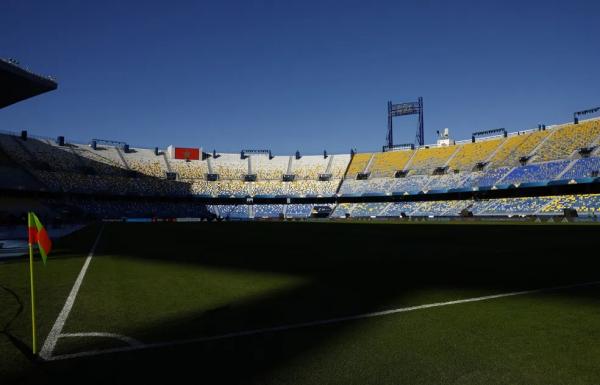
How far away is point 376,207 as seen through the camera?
8731 centimetres

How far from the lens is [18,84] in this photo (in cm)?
2894

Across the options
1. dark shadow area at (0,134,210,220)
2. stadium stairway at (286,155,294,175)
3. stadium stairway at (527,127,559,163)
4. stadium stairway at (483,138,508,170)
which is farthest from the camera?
stadium stairway at (286,155,294,175)

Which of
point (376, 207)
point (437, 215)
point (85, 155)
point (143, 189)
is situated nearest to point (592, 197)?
point (437, 215)

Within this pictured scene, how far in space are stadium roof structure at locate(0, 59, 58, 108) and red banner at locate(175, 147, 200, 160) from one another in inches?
2793

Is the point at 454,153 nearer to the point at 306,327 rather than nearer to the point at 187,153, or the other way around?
the point at 187,153

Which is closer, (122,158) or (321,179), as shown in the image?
(122,158)

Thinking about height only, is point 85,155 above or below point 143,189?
above

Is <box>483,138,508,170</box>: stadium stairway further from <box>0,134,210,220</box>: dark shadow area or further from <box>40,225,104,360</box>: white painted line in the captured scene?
<box>40,225,104,360</box>: white painted line

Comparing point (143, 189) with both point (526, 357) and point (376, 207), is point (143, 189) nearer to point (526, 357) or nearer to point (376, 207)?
point (376, 207)

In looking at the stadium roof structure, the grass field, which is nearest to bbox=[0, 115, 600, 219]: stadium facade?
the stadium roof structure

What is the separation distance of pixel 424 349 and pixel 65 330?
183 inches

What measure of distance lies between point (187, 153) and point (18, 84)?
248 ft

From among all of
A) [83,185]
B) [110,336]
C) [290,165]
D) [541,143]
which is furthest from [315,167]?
[110,336]

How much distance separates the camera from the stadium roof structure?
26.9 m
